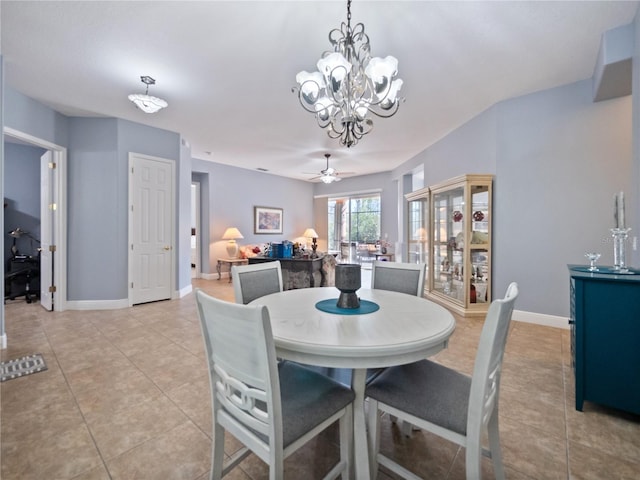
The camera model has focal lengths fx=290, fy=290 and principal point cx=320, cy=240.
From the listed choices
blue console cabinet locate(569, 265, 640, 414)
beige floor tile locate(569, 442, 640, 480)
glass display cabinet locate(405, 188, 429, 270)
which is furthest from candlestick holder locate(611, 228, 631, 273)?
glass display cabinet locate(405, 188, 429, 270)

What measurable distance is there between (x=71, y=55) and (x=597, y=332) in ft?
15.6

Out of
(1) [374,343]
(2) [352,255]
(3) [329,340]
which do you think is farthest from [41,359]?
(2) [352,255]

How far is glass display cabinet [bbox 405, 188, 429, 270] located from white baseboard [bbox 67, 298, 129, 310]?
193 inches

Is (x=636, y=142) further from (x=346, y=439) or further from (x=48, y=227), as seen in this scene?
(x=48, y=227)

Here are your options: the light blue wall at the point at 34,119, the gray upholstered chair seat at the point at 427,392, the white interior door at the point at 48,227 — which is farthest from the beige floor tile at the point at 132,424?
the light blue wall at the point at 34,119

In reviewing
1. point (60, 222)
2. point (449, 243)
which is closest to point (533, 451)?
point (449, 243)

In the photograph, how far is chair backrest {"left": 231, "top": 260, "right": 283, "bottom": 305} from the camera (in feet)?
6.71

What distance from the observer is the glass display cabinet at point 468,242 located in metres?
3.88

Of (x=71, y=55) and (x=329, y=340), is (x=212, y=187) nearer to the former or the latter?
(x=71, y=55)

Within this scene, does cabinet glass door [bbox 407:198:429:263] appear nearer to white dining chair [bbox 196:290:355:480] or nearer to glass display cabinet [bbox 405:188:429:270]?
glass display cabinet [bbox 405:188:429:270]

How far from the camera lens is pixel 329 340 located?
1.17 metres

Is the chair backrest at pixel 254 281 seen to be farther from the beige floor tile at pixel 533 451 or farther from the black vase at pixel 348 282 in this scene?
the beige floor tile at pixel 533 451

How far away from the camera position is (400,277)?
2309 millimetres

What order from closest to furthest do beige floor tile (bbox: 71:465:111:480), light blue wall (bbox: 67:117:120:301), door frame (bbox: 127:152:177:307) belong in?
beige floor tile (bbox: 71:465:111:480) → light blue wall (bbox: 67:117:120:301) → door frame (bbox: 127:152:177:307)
